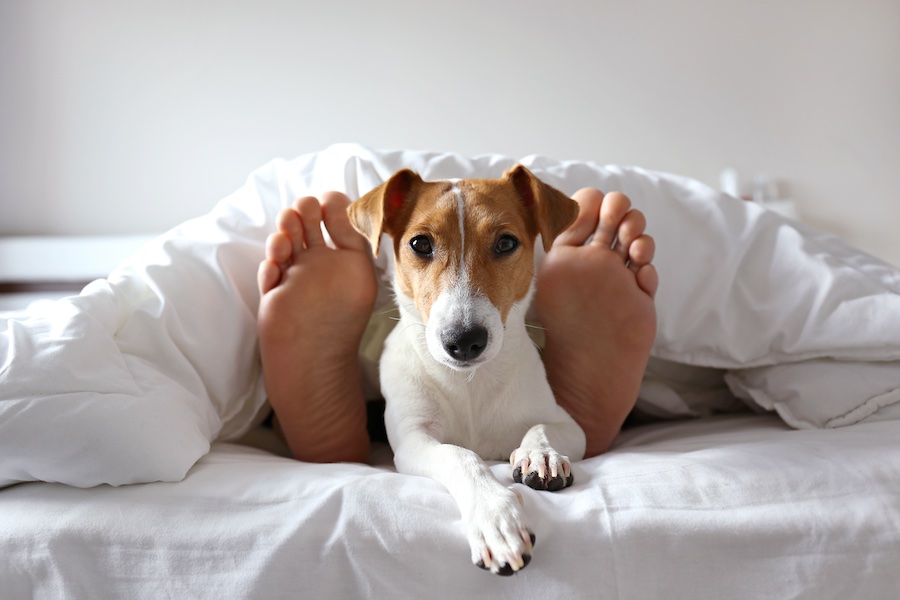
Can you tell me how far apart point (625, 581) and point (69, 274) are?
238cm

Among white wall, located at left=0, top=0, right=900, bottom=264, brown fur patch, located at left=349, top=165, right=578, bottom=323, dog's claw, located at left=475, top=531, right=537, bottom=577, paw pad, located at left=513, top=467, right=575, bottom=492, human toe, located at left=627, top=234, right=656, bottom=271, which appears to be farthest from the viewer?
white wall, located at left=0, top=0, right=900, bottom=264

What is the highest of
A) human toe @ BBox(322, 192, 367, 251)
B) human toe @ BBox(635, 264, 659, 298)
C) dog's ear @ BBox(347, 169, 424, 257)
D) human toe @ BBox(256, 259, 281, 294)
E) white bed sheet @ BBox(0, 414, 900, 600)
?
dog's ear @ BBox(347, 169, 424, 257)

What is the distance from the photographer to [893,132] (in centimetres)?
271

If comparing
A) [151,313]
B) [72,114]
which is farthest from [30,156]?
[151,313]

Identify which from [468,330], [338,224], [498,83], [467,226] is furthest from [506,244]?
[498,83]

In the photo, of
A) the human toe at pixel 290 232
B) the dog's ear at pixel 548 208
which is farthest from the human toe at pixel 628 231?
the human toe at pixel 290 232

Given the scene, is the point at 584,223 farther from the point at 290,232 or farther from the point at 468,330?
the point at 290,232

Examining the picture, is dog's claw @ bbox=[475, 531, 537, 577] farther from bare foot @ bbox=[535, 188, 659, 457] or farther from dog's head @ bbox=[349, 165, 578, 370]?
bare foot @ bbox=[535, 188, 659, 457]

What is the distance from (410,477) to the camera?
3.34 feet

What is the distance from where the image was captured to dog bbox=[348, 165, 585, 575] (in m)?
1.03

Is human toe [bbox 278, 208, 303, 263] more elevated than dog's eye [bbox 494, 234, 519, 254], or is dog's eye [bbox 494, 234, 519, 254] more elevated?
dog's eye [bbox 494, 234, 519, 254]

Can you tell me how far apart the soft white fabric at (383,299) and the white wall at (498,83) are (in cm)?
120

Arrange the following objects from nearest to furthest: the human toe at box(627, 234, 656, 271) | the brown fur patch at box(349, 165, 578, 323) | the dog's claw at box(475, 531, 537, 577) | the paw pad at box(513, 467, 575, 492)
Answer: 1. the dog's claw at box(475, 531, 537, 577)
2. the paw pad at box(513, 467, 575, 492)
3. the brown fur patch at box(349, 165, 578, 323)
4. the human toe at box(627, 234, 656, 271)

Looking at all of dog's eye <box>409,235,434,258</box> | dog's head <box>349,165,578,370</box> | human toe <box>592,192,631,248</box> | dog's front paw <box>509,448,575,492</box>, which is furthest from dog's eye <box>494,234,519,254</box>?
dog's front paw <box>509,448,575,492</box>
